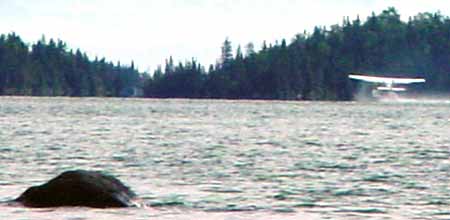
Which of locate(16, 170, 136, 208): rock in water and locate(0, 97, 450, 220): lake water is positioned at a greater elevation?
locate(16, 170, 136, 208): rock in water

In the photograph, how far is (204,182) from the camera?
116 ft

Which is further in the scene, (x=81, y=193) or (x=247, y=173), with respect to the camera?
(x=247, y=173)

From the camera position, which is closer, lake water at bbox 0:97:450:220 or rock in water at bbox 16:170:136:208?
rock in water at bbox 16:170:136:208

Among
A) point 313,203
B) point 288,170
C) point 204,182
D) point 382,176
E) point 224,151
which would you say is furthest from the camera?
point 224,151

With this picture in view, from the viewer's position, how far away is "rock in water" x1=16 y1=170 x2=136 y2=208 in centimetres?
2708

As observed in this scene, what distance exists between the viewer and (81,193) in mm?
27188

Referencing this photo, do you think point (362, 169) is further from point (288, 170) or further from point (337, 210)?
point (337, 210)

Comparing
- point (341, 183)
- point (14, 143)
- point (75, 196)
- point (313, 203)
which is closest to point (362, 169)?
point (341, 183)

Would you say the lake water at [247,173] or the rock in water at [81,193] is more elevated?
the rock in water at [81,193]

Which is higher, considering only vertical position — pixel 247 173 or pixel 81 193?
pixel 81 193

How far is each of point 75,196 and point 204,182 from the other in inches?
342

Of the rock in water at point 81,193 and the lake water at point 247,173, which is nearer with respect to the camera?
the rock in water at point 81,193

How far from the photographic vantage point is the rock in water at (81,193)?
27.1 metres

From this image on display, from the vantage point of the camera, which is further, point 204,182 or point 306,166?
point 306,166
